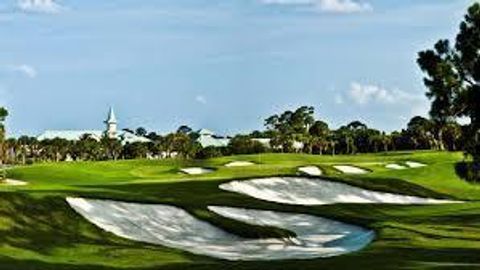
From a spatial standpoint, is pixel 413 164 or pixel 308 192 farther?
pixel 413 164

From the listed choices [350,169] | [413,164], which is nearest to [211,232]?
[350,169]

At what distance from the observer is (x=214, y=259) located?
105 ft

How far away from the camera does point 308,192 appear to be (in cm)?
5947

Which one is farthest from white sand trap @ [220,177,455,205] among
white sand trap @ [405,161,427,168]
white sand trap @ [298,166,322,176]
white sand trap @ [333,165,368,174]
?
white sand trap @ [405,161,427,168]

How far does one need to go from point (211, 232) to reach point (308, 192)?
19990mm

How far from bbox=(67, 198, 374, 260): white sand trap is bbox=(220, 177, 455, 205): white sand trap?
497 inches

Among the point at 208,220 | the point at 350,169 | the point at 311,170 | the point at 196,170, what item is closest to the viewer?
the point at 208,220

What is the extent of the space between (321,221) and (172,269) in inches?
735

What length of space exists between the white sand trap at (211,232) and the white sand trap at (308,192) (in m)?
12.6

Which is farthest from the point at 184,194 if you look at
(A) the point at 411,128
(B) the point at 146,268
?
(A) the point at 411,128

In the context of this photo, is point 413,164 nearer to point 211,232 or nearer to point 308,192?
point 308,192

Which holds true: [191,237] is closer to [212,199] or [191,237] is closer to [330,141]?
[212,199]

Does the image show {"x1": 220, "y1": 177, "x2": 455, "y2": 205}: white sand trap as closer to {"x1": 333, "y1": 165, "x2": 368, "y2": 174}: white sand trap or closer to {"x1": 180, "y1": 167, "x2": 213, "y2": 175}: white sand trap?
{"x1": 333, "y1": 165, "x2": 368, "y2": 174}: white sand trap

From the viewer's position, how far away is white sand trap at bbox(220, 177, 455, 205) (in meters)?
57.6
